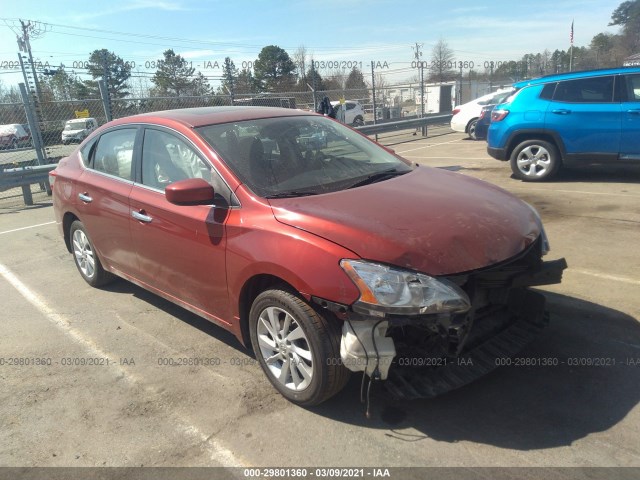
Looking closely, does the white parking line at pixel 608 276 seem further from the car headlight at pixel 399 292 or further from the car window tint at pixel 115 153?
the car window tint at pixel 115 153

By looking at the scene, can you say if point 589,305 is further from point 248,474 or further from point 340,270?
point 248,474

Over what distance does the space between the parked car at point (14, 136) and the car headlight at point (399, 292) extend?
11907 mm

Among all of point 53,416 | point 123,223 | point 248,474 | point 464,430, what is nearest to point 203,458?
point 248,474

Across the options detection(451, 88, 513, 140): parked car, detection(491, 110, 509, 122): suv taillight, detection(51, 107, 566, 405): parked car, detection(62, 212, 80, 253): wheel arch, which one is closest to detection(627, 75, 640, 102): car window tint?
detection(491, 110, 509, 122): suv taillight

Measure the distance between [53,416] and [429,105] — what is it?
116 ft

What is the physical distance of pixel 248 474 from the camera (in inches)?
99.9

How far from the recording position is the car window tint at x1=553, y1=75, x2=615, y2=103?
7.83 meters

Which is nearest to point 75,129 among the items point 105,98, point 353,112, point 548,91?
point 105,98

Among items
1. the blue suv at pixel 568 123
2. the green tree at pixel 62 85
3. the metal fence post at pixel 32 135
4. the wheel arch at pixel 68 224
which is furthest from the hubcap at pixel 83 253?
the green tree at pixel 62 85

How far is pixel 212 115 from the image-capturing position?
13.0ft

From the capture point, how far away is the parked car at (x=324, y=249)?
8.53ft

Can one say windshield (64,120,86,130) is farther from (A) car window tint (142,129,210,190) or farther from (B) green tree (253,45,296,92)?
(B) green tree (253,45,296,92)

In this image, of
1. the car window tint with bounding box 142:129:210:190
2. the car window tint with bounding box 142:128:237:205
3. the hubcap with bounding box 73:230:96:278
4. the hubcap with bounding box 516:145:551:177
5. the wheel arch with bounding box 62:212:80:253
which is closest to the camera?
the car window tint with bounding box 142:128:237:205

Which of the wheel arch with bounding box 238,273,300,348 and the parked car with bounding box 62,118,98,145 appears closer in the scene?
the wheel arch with bounding box 238,273,300,348
